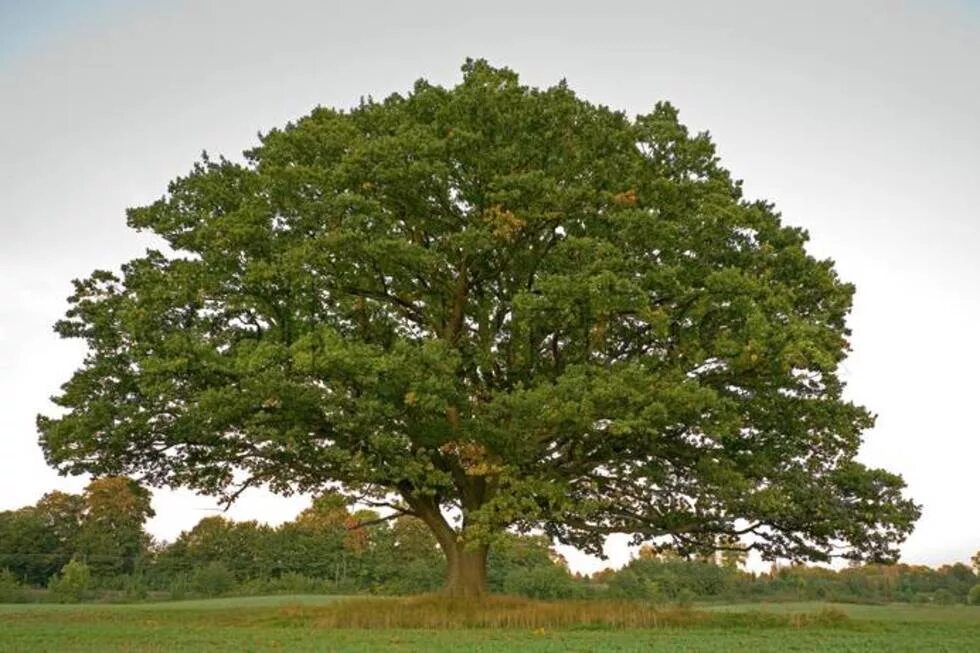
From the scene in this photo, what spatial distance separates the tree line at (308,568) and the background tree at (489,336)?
21.4 m

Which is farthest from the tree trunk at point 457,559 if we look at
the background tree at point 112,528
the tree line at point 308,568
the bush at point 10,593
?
the background tree at point 112,528

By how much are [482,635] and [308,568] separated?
62490 millimetres

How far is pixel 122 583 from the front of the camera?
63.0 metres

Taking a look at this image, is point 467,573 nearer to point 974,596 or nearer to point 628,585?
point 974,596

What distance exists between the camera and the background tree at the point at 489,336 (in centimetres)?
2103

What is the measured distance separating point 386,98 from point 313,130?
2849 millimetres

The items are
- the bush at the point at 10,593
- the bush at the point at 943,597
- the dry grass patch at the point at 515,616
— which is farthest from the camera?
the bush at the point at 10,593

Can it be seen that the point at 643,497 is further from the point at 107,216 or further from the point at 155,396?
the point at 107,216

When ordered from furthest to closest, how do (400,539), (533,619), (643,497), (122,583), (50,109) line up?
(400,539) < (122,583) < (50,109) < (643,497) < (533,619)

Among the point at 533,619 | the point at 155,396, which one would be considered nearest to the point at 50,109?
the point at 155,396

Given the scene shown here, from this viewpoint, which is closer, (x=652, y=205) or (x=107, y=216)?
(x=652, y=205)

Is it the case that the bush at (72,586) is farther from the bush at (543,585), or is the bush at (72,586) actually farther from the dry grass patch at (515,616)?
the dry grass patch at (515,616)

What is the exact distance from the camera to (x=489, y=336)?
2536cm

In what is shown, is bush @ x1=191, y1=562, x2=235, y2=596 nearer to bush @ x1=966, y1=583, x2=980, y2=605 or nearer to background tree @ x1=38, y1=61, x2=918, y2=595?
background tree @ x1=38, y1=61, x2=918, y2=595
